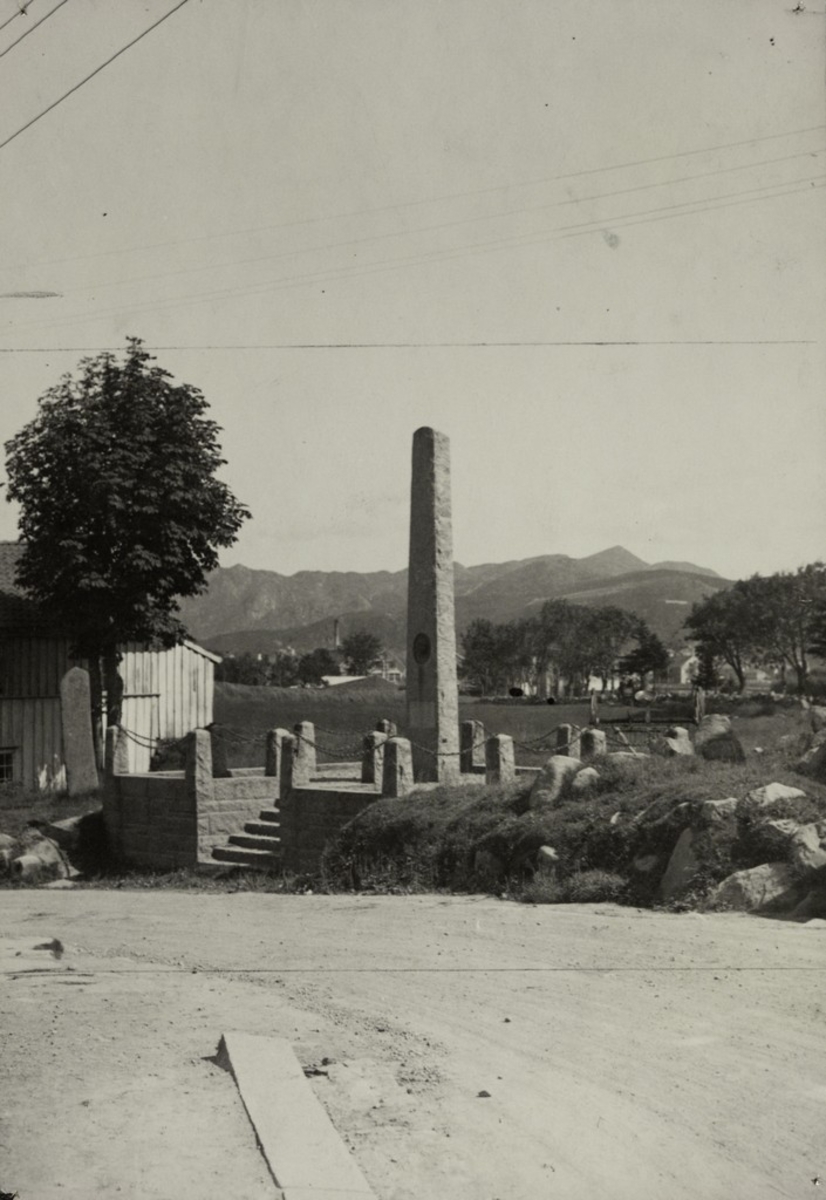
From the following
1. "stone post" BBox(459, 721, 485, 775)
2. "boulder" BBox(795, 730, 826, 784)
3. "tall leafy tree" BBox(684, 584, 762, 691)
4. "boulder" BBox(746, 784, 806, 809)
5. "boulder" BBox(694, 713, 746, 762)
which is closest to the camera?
"boulder" BBox(746, 784, 806, 809)

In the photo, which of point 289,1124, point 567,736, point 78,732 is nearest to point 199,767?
point 78,732

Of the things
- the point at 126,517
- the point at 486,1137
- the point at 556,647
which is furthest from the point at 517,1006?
the point at 556,647

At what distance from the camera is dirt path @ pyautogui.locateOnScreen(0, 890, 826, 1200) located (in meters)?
5.51

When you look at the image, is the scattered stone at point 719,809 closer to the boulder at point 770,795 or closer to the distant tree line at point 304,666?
the boulder at point 770,795

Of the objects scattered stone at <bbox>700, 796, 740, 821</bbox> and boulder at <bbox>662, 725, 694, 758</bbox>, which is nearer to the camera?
scattered stone at <bbox>700, 796, 740, 821</bbox>

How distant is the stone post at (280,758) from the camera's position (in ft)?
63.0

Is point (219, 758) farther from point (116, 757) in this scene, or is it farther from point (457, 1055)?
point (457, 1055)

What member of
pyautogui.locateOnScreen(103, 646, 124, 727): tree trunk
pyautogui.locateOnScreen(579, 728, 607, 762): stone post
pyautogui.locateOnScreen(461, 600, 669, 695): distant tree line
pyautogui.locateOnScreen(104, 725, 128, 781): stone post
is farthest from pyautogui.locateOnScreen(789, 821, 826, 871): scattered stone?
pyautogui.locateOnScreen(461, 600, 669, 695): distant tree line

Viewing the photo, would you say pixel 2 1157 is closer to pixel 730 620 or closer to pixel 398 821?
pixel 398 821

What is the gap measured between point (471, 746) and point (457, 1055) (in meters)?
15.2

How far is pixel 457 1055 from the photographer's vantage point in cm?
712

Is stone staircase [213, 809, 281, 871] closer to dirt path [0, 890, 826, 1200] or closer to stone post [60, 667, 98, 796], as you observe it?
stone post [60, 667, 98, 796]

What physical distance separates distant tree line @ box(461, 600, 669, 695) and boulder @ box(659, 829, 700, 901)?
68282 mm

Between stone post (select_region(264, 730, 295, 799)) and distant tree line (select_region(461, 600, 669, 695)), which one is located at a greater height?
distant tree line (select_region(461, 600, 669, 695))
